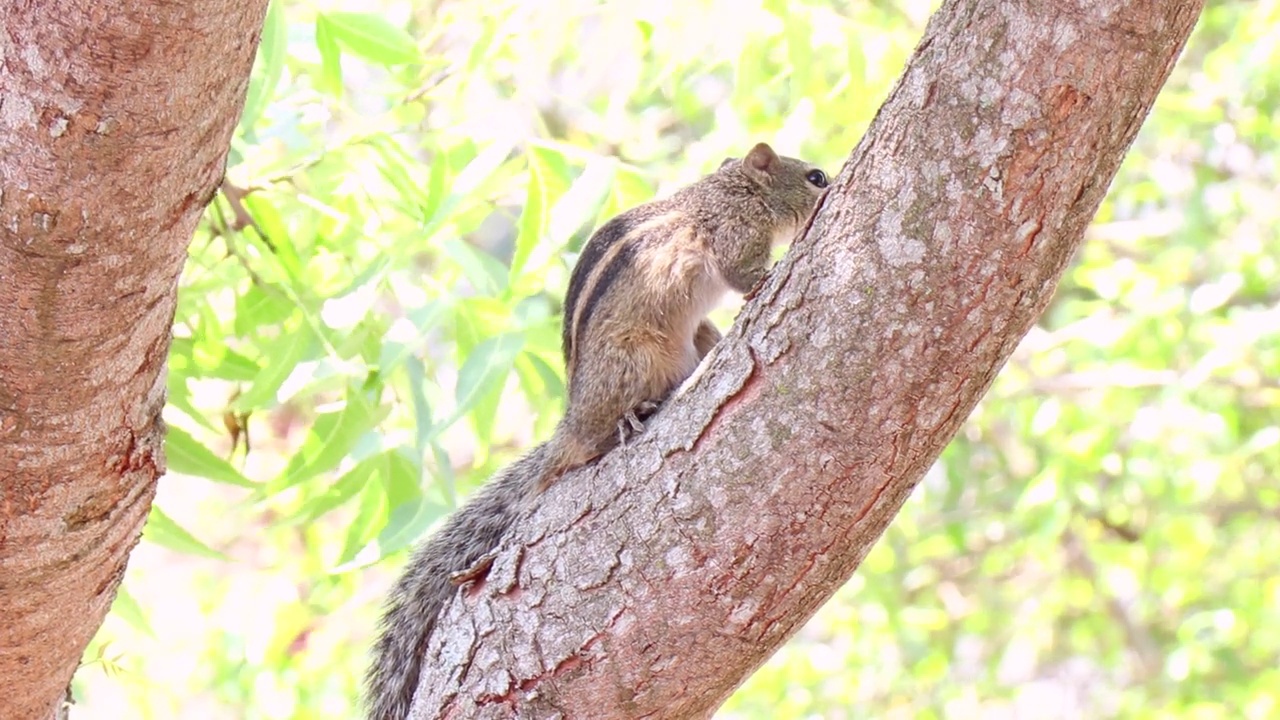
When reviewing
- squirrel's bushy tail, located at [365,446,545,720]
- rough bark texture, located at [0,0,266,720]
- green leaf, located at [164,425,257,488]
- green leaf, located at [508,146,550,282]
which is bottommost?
squirrel's bushy tail, located at [365,446,545,720]

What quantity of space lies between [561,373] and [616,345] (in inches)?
15.0

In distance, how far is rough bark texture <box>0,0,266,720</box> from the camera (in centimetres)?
113

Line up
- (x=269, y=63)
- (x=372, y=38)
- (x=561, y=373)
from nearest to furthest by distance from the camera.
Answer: (x=269, y=63) < (x=372, y=38) < (x=561, y=373)

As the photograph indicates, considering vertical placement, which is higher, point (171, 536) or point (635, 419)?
point (171, 536)

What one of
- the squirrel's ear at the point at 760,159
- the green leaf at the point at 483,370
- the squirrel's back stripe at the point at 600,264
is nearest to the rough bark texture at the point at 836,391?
the green leaf at the point at 483,370

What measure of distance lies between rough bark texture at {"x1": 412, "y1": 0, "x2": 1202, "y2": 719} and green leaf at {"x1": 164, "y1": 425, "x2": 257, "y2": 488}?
51cm

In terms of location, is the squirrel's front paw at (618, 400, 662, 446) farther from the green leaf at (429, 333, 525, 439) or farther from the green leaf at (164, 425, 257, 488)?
the green leaf at (164, 425, 257, 488)

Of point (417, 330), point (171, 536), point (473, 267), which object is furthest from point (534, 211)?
point (171, 536)

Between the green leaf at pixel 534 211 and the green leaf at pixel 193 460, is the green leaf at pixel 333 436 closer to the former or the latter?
the green leaf at pixel 193 460

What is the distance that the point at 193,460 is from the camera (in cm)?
→ 186

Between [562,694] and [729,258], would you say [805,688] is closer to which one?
[729,258]

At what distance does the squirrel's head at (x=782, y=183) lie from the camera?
2338 mm

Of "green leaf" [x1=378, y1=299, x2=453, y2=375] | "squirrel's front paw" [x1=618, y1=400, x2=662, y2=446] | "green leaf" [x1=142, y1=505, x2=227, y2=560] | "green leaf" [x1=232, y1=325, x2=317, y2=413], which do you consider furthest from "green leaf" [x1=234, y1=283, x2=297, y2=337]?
"squirrel's front paw" [x1=618, y1=400, x2=662, y2=446]

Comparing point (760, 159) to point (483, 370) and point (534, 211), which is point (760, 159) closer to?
point (534, 211)
